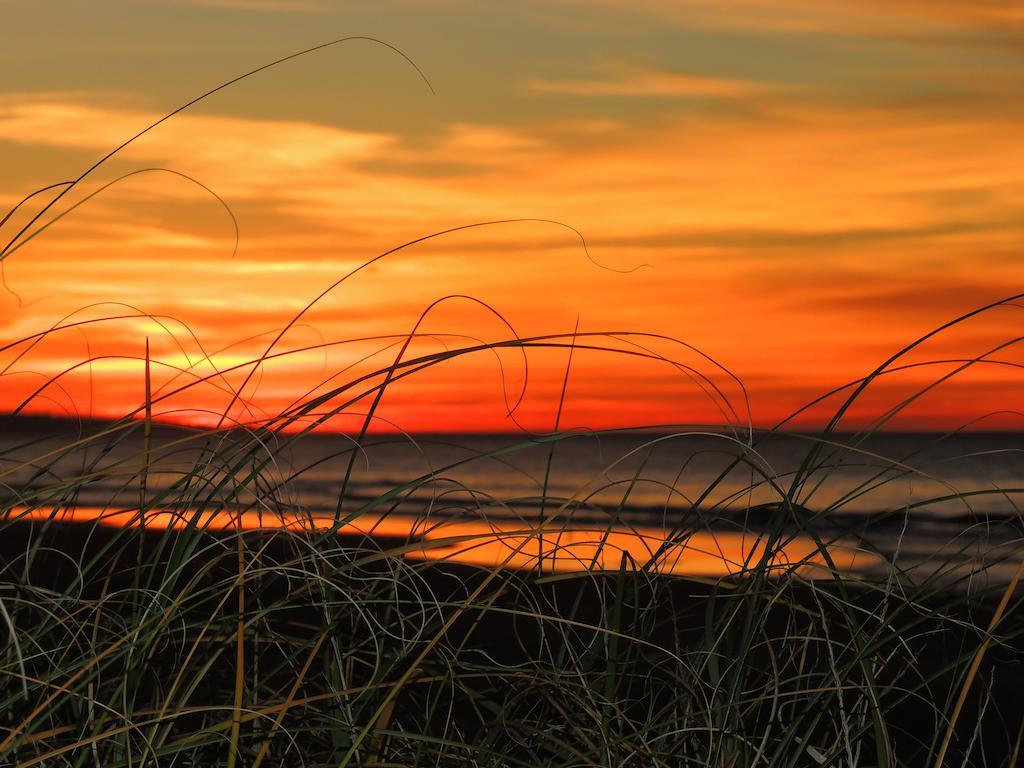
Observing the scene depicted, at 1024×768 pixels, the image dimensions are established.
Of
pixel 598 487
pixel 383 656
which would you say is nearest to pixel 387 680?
pixel 383 656

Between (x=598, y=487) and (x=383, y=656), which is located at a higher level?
(x=598, y=487)

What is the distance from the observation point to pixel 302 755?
2326 mm

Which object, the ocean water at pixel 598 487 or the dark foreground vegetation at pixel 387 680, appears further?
the ocean water at pixel 598 487

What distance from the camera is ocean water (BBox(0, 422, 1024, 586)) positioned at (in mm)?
2178

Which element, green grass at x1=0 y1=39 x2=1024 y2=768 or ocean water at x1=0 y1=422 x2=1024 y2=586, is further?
ocean water at x1=0 y1=422 x2=1024 y2=586

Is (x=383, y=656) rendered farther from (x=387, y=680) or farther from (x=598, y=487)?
(x=598, y=487)

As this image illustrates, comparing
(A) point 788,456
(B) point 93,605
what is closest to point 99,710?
(B) point 93,605

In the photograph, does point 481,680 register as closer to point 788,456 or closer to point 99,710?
point 99,710

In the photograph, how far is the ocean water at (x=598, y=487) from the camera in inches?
85.7

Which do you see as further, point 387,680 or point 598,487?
point 387,680

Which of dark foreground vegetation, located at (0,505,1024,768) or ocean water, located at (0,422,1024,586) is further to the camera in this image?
ocean water, located at (0,422,1024,586)

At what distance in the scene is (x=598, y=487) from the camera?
223 centimetres

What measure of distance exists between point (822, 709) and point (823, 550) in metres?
0.29

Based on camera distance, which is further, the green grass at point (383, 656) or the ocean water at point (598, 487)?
the ocean water at point (598, 487)
